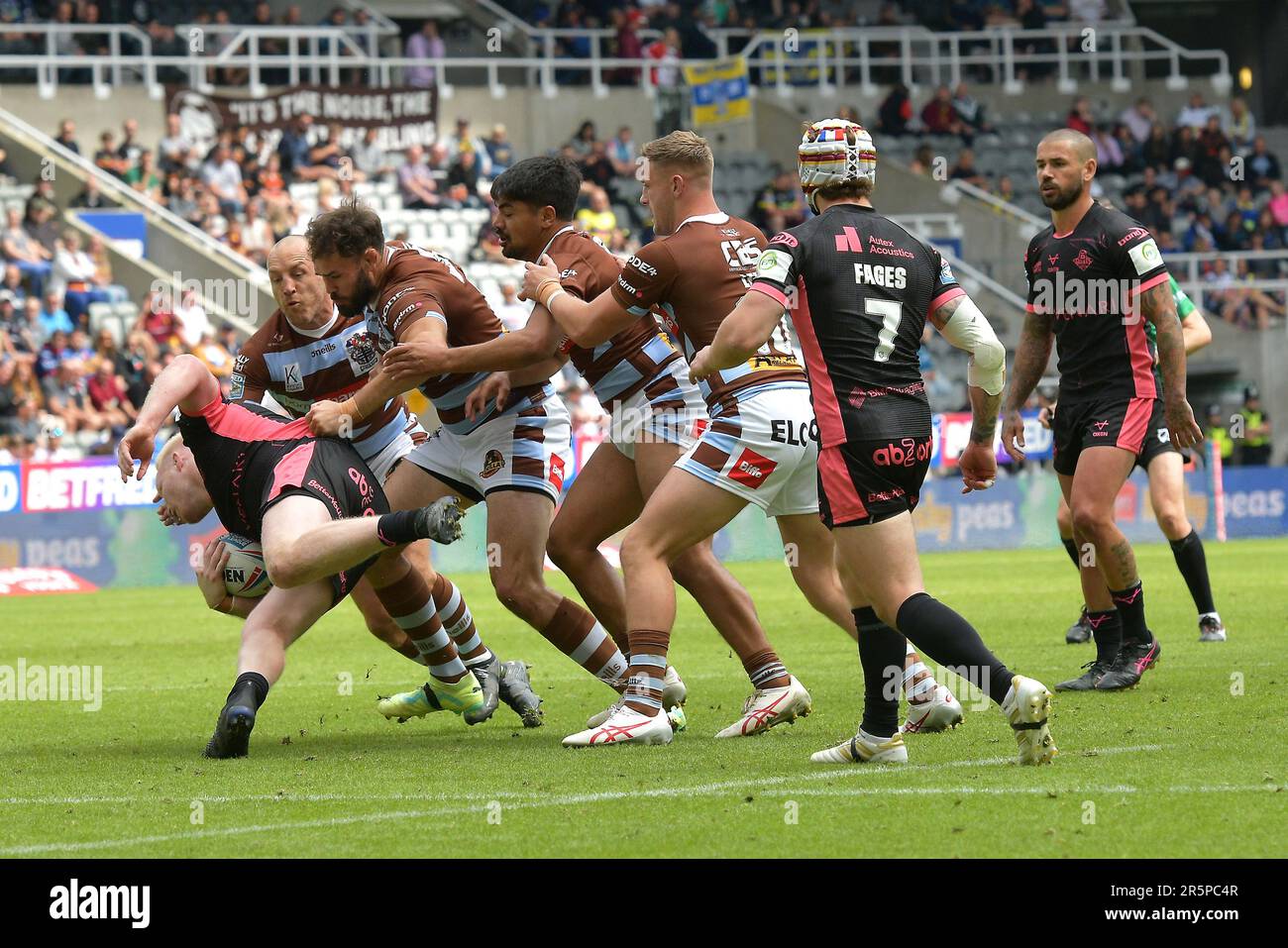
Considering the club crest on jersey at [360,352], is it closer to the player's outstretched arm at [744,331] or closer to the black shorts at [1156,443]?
the player's outstretched arm at [744,331]

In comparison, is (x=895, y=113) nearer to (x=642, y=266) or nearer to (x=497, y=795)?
(x=642, y=266)

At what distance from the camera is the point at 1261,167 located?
106 feet

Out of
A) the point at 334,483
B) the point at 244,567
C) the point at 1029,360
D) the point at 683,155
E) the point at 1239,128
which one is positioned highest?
the point at 1239,128

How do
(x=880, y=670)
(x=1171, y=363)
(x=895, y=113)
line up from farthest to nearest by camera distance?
(x=895, y=113)
(x=1171, y=363)
(x=880, y=670)

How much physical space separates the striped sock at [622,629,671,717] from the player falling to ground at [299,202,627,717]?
765mm

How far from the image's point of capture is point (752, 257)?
7.49 meters

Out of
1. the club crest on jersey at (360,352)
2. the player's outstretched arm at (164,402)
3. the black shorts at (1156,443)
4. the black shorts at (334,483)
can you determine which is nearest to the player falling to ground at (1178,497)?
the black shorts at (1156,443)

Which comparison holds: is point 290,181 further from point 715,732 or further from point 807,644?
point 715,732

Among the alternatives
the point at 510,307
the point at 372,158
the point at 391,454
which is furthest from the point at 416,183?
the point at 391,454

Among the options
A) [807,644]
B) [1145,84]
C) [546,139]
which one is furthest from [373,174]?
[807,644]

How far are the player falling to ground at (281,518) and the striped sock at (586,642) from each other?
0.50 m

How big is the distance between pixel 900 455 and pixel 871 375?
30 cm

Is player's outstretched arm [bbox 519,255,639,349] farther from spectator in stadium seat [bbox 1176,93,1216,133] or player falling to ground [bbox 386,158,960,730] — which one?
spectator in stadium seat [bbox 1176,93,1216,133]

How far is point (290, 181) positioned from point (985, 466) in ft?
70.9
